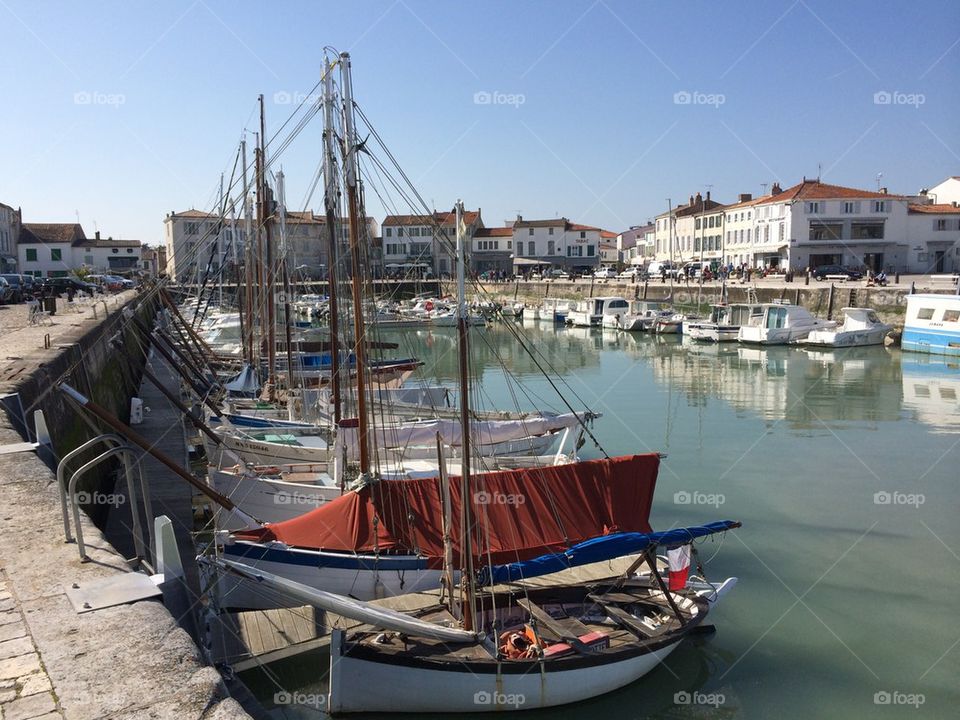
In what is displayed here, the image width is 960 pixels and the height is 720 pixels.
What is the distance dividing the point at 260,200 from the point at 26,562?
20399 mm

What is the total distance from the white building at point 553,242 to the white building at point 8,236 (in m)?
56.2

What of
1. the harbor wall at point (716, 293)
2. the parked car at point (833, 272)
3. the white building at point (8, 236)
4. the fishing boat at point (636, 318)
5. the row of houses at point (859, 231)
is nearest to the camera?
the harbor wall at point (716, 293)

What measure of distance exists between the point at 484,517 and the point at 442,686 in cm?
268

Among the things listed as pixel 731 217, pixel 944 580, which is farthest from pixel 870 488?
pixel 731 217

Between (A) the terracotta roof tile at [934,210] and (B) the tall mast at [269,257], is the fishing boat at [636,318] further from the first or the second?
(B) the tall mast at [269,257]

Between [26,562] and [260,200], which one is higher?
[260,200]

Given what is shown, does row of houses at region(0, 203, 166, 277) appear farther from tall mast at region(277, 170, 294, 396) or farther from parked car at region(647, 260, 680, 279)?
tall mast at region(277, 170, 294, 396)

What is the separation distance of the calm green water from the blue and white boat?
5.78 m

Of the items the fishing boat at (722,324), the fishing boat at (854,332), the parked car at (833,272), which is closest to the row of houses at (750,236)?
the parked car at (833,272)

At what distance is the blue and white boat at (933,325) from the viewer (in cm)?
4278

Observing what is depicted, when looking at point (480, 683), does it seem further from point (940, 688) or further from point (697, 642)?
point (940, 688)

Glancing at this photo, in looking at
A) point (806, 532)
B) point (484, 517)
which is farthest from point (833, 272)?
point (484, 517)

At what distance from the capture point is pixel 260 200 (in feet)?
84.3

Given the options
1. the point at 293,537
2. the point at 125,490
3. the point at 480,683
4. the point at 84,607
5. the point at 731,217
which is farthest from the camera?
the point at 731,217
